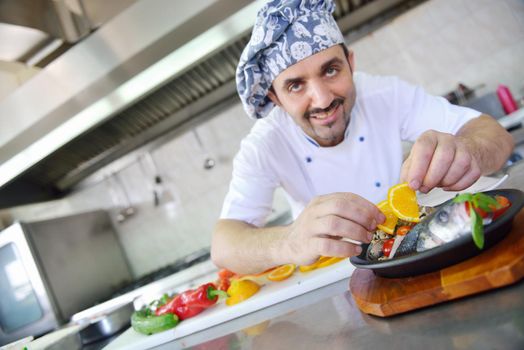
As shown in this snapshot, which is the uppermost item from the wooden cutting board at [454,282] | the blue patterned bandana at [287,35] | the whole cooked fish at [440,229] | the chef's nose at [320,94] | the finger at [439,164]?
the blue patterned bandana at [287,35]

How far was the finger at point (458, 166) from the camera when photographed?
2.36ft

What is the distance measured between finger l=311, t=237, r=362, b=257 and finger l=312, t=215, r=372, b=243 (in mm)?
22

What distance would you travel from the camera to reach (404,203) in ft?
2.30

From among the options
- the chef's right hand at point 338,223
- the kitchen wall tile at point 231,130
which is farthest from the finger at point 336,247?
the kitchen wall tile at point 231,130

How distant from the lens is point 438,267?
1.87 feet

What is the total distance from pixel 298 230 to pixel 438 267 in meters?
0.30

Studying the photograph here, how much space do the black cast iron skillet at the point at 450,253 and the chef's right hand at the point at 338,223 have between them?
3.2 inches

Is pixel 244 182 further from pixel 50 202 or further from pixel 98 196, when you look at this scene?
pixel 50 202

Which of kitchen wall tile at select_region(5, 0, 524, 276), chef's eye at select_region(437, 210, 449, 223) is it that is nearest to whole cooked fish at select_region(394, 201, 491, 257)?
chef's eye at select_region(437, 210, 449, 223)

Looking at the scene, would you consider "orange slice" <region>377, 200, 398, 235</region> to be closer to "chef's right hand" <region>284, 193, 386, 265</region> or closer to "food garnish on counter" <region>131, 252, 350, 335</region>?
"chef's right hand" <region>284, 193, 386, 265</region>

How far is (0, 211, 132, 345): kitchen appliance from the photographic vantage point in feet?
8.54

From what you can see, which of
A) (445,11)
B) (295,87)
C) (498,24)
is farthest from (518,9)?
(295,87)

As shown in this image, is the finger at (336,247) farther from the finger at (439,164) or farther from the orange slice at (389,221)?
the finger at (439,164)

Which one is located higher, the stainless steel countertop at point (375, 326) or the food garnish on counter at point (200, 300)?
the food garnish on counter at point (200, 300)
